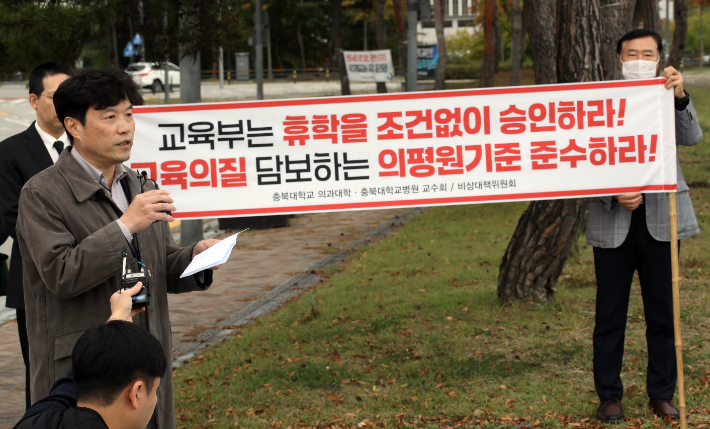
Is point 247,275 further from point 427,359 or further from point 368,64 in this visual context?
point 368,64

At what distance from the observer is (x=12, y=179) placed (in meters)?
3.87

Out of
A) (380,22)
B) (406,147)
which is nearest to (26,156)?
(406,147)

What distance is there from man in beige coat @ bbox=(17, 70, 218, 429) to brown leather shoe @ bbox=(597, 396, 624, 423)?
9.39 ft

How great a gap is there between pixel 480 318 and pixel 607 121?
2632 mm

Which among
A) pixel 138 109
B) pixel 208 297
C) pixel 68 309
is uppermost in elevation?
pixel 138 109

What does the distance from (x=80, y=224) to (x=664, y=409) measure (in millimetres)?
3496

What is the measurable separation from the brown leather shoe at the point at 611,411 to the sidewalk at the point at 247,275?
12.5ft

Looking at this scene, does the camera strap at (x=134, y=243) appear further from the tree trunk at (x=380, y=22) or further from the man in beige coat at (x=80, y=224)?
the tree trunk at (x=380, y=22)

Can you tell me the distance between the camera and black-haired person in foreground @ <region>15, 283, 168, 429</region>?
79.4 inches

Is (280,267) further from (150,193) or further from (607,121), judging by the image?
(150,193)

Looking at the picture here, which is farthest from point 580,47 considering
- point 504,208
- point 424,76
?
point 424,76

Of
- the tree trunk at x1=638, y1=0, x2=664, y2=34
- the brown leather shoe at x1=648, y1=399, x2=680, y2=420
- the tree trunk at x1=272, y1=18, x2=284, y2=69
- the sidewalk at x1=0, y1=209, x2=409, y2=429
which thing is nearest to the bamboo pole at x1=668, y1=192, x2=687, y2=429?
the brown leather shoe at x1=648, y1=399, x2=680, y2=420

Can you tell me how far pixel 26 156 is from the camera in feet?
12.9

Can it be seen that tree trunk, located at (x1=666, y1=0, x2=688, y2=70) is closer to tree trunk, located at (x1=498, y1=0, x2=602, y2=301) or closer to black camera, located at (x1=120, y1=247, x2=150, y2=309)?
tree trunk, located at (x1=498, y1=0, x2=602, y2=301)
